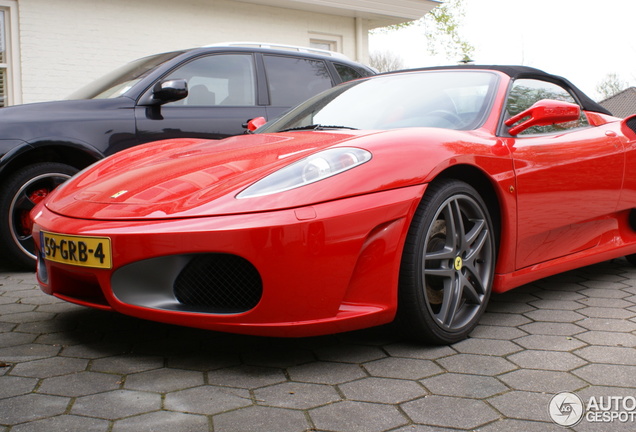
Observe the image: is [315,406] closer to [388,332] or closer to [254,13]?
[388,332]

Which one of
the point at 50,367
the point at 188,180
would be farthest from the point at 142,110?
the point at 50,367

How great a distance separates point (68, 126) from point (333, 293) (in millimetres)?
2840

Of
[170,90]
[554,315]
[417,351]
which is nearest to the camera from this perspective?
[417,351]

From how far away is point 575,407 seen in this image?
2125 mm

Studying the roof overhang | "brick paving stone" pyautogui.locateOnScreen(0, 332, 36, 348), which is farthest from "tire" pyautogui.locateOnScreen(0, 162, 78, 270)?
the roof overhang

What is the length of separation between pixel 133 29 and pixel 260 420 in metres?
8.67

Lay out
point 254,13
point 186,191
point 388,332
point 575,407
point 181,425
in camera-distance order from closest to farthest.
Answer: point 181,425
point 575,407
point 186,191
point 388,332
point 254,13

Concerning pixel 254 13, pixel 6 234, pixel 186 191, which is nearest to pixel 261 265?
pixel 186 191

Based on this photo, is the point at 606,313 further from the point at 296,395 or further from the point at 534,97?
the point at 296,395

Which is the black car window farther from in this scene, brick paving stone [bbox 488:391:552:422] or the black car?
brick paving stone [bbox 488:391:552:422]

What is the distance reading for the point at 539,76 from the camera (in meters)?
3.82

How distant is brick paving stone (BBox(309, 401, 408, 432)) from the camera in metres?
1.98

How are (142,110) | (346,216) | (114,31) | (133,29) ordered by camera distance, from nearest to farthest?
(346,216), (142,110), (114,31), (133,29)

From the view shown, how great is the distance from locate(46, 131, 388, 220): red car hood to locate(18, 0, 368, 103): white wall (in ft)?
20.6
